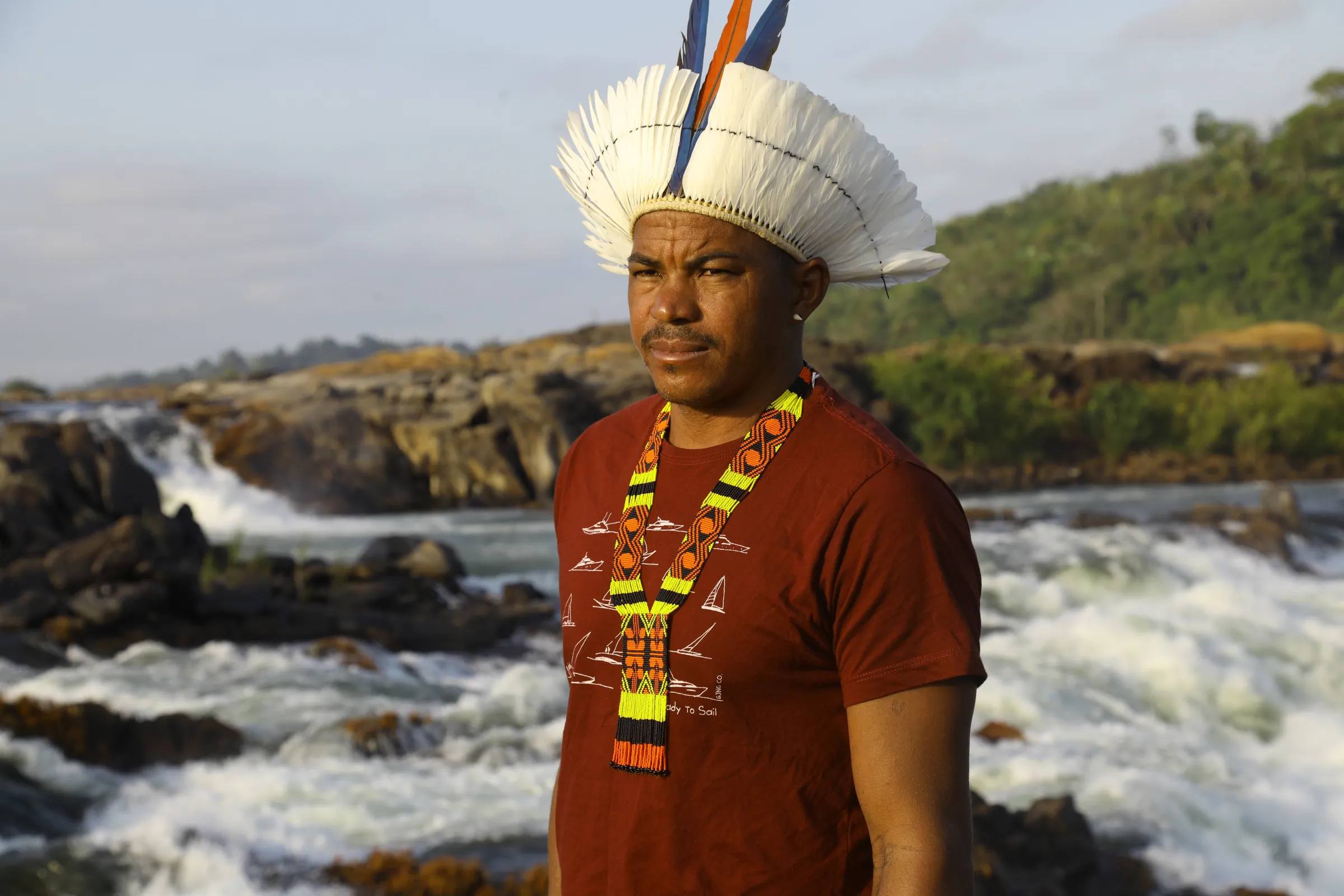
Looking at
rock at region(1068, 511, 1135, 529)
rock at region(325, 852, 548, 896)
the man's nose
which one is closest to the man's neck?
the man's nose

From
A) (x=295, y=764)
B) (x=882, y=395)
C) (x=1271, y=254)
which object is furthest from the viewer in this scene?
(x=1271, y=254)

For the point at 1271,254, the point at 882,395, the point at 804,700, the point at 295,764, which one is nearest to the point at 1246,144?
the point at 1271,254

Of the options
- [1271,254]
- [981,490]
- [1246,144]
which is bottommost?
[981,490]

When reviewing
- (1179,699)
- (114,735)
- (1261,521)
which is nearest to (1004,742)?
(1179,699)

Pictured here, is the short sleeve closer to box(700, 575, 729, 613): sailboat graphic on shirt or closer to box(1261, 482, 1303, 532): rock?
box(700, 575, 729, 613): sailboat graphic on shirt

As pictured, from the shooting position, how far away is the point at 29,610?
30.2 feet

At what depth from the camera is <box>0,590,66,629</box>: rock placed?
910cm

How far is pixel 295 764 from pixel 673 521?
18.9 feet

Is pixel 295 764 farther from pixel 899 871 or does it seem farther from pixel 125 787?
pixel 899 871

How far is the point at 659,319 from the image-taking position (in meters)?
1.57

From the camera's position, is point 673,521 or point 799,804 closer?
point 799,804

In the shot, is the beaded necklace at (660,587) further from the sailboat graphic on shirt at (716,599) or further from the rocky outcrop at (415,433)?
the rocky outcrop at (415,433)

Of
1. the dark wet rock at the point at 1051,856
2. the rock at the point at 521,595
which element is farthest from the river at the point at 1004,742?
the rock at the point at 521,595

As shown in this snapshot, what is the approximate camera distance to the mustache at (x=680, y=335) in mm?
1553
